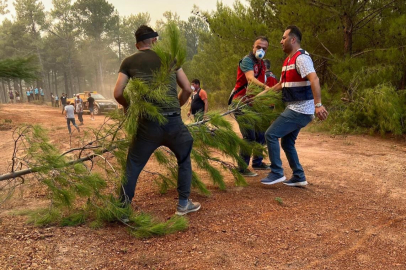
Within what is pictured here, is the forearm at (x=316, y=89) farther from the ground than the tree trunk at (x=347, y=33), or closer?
closer

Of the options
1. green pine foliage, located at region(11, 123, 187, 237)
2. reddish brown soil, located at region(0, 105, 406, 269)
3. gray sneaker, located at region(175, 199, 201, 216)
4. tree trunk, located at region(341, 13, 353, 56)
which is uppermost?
tree trunk, located at region(341, 13, 353, 56)

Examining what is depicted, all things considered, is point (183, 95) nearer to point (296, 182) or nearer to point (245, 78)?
point (245, 78)

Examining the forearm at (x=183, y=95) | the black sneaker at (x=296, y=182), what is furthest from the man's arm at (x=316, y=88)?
the forearm at (x=183, y=95)

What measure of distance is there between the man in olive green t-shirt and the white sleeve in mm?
1330

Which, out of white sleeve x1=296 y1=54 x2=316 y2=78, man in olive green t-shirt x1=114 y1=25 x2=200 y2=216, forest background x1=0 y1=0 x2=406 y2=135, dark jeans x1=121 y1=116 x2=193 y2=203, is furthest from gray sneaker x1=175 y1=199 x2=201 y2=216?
forest background x1=0 y1=0 x2=406 y2=135

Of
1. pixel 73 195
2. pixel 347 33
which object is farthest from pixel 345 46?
pixel 73 195

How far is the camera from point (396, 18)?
810 centimetres

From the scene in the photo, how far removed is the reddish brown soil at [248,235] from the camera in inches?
88.8

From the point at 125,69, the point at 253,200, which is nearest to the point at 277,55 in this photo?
the point at 253,200

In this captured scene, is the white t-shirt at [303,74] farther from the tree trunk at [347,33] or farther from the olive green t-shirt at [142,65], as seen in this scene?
the tree trunk at [347,33]

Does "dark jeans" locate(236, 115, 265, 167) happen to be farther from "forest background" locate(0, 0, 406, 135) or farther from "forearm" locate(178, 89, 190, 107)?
"forest background" locate(0, 0, 406, 135)

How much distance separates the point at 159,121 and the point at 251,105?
1.64 metres

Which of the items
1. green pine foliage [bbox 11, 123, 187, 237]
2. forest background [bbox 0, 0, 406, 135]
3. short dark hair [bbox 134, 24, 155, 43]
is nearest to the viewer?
green pine foliage [bbox 11, 123, 187, 237]

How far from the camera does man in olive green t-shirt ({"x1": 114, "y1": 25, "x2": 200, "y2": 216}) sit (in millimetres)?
2725
